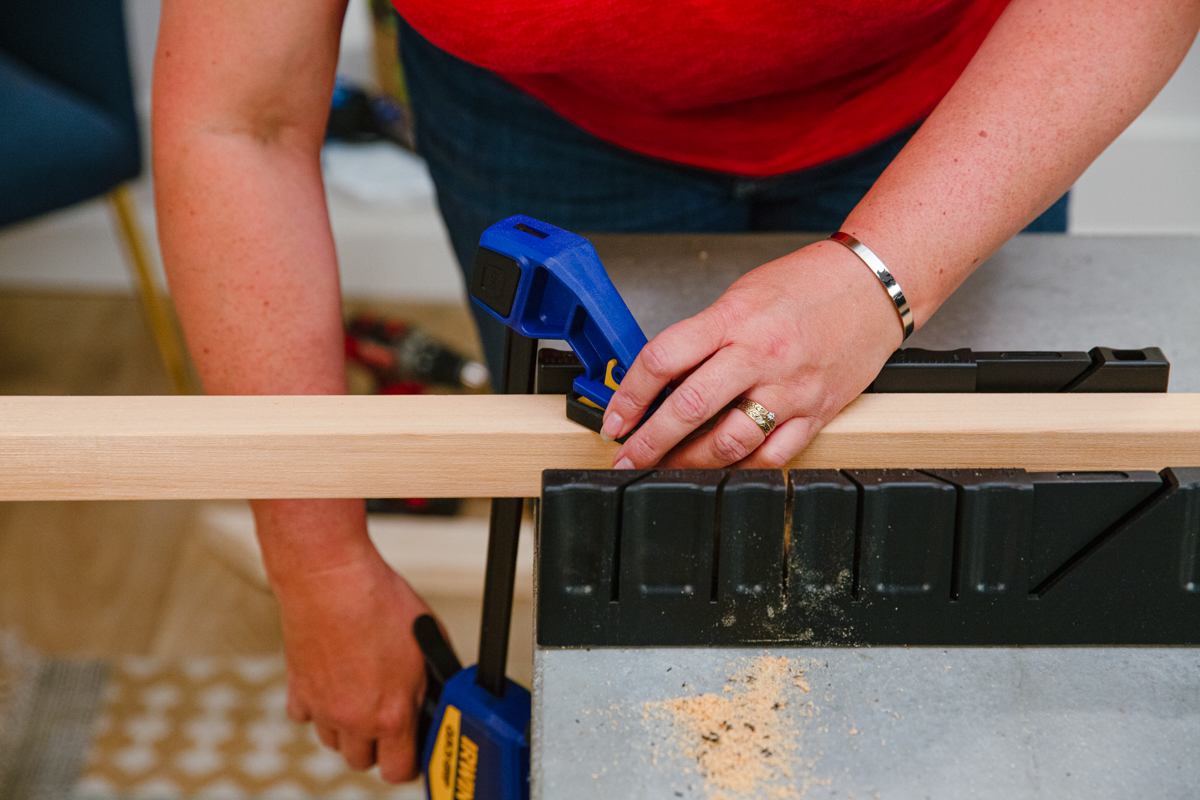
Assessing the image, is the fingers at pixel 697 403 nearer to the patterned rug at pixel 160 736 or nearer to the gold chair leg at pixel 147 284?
the patterned rug at pixel 160 736

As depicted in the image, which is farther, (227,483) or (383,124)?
(383,124)

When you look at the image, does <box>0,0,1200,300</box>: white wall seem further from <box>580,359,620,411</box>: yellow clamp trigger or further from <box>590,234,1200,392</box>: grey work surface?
<box>580,359,620,411</box>: yellow clamp trigger

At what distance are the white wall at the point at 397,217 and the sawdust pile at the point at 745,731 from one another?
1949 mm

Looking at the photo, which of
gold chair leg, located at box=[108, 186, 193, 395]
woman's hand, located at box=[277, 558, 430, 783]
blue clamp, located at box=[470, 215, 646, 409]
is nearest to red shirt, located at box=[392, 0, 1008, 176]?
blue clamp, located at box=[470, 215, 646, 409]

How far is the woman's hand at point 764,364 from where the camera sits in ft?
1.79

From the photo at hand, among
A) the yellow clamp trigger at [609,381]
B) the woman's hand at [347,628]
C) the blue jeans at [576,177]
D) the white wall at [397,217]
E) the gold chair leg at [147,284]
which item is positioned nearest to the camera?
the yellow clamp trigger at [609,381]

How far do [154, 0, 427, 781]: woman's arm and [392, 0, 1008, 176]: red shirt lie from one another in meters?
0.10

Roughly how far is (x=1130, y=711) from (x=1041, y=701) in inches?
1.7

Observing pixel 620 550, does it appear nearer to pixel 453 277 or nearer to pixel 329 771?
pixel 329 771

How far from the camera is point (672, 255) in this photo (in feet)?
2.75

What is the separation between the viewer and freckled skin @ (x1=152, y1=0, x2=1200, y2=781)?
0.57 meters

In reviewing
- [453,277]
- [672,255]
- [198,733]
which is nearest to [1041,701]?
[672,255]

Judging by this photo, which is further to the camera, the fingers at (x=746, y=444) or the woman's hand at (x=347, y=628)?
the woman's hand at (x=347, y=628)

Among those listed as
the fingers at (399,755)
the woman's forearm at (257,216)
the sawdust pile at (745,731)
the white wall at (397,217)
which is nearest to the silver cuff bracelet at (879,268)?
the sawdust pile at (745,731)
